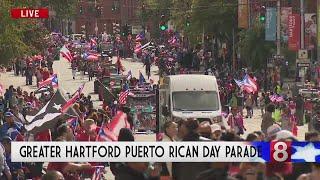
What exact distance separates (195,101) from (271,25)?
103 ft

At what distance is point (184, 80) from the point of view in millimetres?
32062

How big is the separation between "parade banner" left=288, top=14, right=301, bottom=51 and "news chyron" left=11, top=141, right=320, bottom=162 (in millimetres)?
45294

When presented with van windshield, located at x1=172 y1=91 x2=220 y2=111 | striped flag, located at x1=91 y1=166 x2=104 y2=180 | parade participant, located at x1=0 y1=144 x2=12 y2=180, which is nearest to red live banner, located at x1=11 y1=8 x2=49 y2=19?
van windshield, located at x1=172 y1=91 x2=220 y2=111

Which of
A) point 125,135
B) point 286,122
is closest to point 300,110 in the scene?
point 286,122

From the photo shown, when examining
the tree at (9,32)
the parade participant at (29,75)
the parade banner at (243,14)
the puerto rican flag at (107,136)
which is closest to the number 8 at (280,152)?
the puerto rican flag at (107,136)

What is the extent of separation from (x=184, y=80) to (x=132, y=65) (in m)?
62.8

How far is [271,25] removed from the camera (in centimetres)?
6222

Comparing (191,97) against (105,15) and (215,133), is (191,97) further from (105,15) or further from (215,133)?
(105,15)

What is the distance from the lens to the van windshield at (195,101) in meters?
31.5

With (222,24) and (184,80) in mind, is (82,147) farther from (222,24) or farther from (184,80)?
(222,24)

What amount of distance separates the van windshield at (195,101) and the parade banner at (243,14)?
38.0 m

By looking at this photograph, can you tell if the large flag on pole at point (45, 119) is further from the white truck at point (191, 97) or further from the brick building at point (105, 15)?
the brick building at point (105, 15)

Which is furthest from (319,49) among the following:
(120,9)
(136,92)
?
(120,9)

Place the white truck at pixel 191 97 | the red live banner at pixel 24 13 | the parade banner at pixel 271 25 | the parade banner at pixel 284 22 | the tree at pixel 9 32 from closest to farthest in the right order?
the white truck at pixel 191 97, the tree at pixel 9 32, the red live banner at pixel 24 13, the parade banner at pixel 271 25, the parade banner at pixel 284 22
